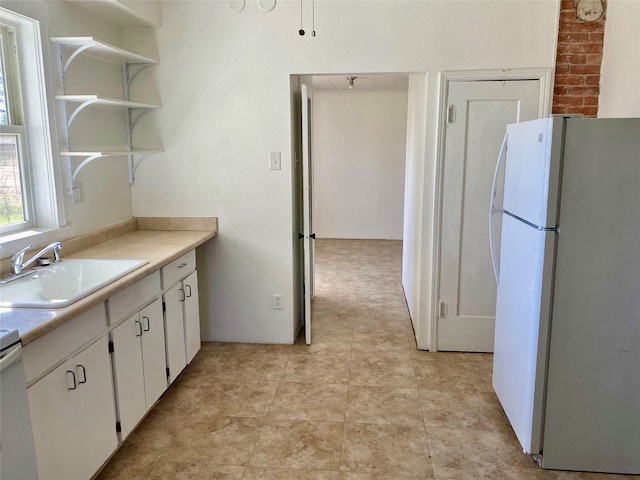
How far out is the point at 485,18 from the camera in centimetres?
320

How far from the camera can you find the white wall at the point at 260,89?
3238 millimetres

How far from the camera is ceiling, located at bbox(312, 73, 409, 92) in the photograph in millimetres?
6176

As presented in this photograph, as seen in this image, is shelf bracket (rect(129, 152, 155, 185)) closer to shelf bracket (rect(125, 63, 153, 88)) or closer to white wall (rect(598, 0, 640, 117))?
shelf bracket (rect(125, 63, 153, 88))

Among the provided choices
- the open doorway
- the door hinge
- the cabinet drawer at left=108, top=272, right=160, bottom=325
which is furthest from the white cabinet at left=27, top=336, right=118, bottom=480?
the open doorway

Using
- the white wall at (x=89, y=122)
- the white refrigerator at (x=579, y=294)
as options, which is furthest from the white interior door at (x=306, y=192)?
the white refrigerator at (x=579, y=294)

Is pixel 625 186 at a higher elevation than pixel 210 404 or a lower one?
higher

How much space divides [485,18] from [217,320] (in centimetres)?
285

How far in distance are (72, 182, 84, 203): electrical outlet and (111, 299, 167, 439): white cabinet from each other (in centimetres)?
81

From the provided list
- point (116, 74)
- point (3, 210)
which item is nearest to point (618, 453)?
point (3, 210)

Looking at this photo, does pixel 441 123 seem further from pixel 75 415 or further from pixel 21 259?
pixel 75 415

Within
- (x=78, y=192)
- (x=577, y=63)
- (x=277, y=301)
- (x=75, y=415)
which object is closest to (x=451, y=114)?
(x=577, y=63)

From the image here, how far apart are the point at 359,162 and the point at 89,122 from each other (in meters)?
5.16

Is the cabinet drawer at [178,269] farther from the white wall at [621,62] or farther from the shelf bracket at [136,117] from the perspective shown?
the white wall at [621,62]

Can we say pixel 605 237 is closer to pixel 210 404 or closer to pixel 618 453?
pixel 618 453
